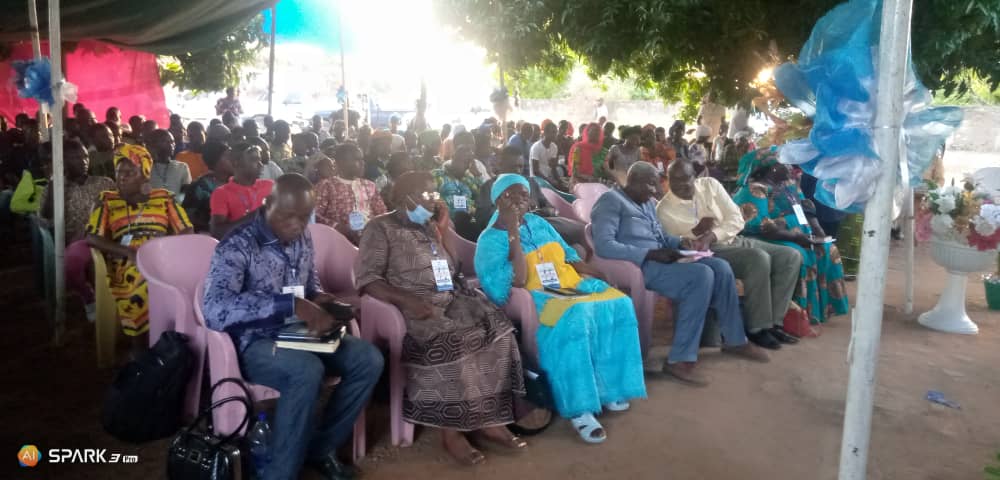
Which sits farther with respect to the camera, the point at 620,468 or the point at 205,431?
the point at 620,468

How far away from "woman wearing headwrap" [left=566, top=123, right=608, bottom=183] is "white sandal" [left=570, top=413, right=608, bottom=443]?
547 cm

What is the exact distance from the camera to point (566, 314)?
3621mm

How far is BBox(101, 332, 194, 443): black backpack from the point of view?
2.96 metres

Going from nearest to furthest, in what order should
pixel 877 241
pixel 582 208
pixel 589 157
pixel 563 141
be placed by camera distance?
pixel 877 241, pixel 582 208, pixel 589 157, pixel 563 141

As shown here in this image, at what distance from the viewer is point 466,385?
328cm

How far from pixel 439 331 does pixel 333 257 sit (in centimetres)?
111

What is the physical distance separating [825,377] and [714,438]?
4.33 ft

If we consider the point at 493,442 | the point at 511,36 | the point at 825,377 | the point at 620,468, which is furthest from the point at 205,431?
the point at 511,36

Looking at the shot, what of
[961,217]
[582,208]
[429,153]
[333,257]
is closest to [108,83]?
[429,153]

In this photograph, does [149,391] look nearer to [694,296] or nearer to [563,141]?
[694,296]

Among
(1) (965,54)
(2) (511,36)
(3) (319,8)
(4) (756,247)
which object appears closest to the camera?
(4) (756,247)

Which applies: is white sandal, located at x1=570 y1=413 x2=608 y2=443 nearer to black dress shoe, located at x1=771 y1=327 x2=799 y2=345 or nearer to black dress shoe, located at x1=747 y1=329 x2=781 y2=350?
black dress shoe, located at x1=747 y1=329 x2=781 y2=350

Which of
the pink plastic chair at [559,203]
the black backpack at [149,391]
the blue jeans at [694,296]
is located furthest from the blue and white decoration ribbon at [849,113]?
the pink plastic chair at [559,203]

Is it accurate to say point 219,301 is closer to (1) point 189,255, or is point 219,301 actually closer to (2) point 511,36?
(1) point 189,255
